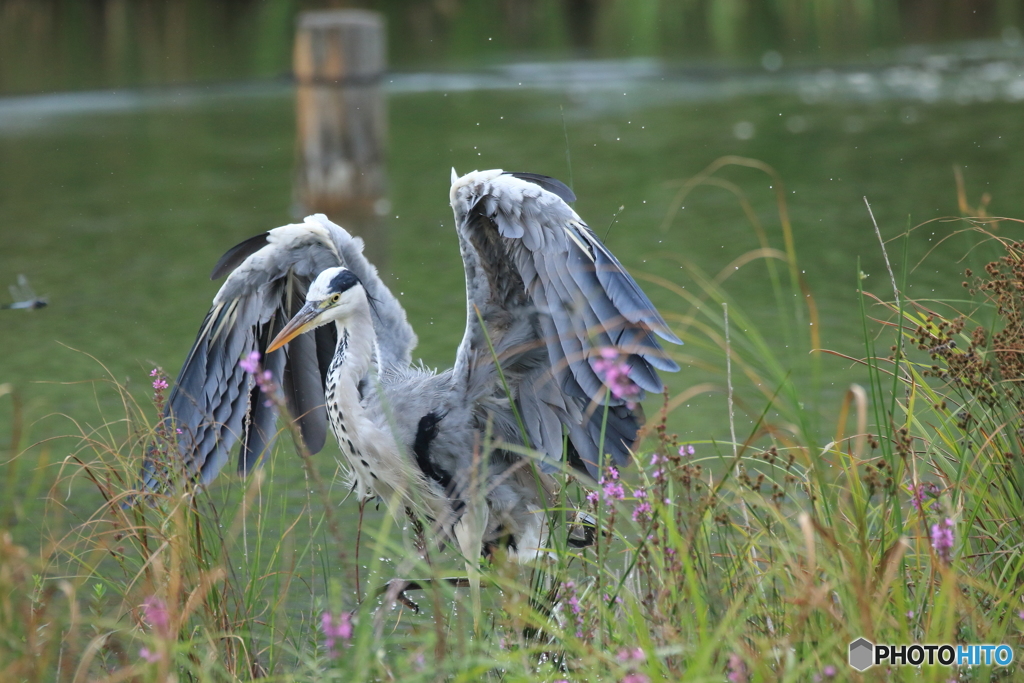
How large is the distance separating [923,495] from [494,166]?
Answer: 666 cm

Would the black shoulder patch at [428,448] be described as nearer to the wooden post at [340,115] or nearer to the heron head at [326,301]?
the heron head at [326,301]

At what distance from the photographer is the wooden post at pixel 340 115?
25.1ft

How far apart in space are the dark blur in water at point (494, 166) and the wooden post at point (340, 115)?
34 cm

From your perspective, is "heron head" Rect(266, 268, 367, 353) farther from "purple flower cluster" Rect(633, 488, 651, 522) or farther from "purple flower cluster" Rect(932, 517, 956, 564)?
"purple flower cluster" Rect(932, 517, 956, 564)

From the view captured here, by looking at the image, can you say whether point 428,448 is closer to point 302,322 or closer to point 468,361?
point 468,361

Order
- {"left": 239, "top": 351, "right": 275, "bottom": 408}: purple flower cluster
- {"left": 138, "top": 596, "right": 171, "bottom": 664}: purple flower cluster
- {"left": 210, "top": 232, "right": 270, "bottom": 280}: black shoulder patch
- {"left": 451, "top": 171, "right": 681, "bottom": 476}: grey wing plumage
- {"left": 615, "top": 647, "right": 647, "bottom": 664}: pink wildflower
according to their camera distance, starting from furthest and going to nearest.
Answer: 1. {"left": 210, "top": 232, "right": 270, "bottom": 280}: black shoulder patch
2. {"left": 451, "top": 171, "right": 681, "bottom": 476}: grey wing plumage
3. {"left": 239, "top": 351, "right": 275, "bottom": 408}: purple flower cluster
4. {"left": 615, "top": 647, "right": 647, "bottom": 664}: pink wildflower
5. {"left": 138, "top": 596, "right": 171, "bottom": 664}: purple flower cluster

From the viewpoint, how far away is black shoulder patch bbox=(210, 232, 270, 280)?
3734mm

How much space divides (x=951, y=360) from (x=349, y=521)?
2.41 meters

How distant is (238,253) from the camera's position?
3.77 meters

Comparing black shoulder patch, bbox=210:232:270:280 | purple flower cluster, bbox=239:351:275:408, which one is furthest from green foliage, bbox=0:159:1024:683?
black shoulder patch, bbox=210:232:270:280

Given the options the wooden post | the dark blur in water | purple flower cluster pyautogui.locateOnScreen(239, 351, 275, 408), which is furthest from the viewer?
the wooden post

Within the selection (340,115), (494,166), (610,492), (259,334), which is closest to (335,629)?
(610,492)
